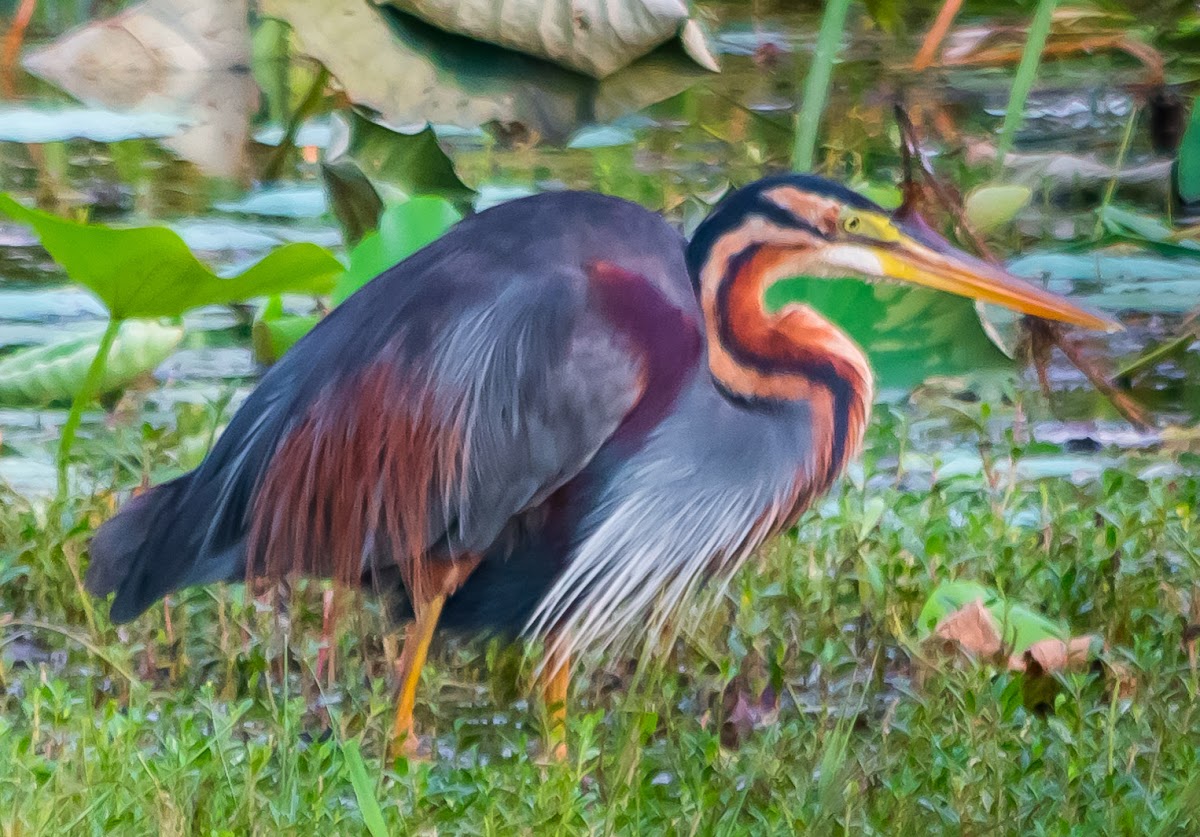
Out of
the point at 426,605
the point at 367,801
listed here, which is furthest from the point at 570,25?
the point at 367,801

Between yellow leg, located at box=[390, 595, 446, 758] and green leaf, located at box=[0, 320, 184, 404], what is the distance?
41.6 inches

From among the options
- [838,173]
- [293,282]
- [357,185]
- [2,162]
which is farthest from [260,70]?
[293,282]

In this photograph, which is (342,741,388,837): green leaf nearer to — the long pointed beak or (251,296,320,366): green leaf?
the long pointed beak

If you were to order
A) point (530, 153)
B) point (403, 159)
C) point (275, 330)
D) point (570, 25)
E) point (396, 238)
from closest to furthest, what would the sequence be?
point (396, 238), point (275, 330), point (403, 159), point (570, 25), point (530, 153)

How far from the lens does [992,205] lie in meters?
4.60

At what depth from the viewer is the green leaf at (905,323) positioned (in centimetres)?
375

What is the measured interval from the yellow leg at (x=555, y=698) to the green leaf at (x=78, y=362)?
1.17m

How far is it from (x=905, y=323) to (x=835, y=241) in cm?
71

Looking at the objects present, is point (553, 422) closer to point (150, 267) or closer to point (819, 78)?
point (150, 267)

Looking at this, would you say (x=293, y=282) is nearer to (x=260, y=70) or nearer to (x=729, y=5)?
(x=260, y=70)

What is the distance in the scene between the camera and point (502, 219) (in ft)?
9.93

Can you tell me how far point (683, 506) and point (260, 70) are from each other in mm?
3846

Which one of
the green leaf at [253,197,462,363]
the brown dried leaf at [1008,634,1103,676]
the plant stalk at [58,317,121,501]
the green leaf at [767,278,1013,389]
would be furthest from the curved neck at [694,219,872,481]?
the plant stalk at [58,317,121,501]

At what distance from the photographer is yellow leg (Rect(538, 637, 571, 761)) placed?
2.78 metres
